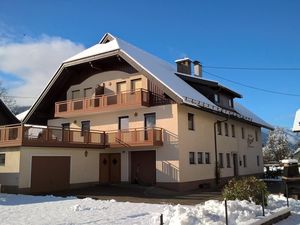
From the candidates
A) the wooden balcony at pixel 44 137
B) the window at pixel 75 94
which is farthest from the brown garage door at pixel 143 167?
the window at pixel 75 94

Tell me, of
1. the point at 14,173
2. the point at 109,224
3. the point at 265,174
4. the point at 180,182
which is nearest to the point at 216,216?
the point at 109,224

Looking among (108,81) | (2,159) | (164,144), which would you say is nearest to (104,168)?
(164,144)

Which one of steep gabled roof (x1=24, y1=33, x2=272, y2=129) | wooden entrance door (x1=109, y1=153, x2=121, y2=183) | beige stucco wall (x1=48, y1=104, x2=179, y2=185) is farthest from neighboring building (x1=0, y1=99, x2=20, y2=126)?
beige stucco wall (x1=48, y1=104, x2=179, y2=185)

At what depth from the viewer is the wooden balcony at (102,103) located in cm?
2512

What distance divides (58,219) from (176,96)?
1286cm

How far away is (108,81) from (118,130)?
13.9 feet

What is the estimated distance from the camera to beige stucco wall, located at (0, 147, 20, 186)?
22.0 meters

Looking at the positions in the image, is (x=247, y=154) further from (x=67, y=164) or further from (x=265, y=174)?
(x=67, y=164)

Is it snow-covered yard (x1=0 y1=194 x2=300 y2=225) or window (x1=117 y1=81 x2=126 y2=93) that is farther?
window (x1=117 y1=81 x2=126 y2=93)

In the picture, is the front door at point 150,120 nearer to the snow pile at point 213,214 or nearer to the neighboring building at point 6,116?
the neighboring building at point 6,116

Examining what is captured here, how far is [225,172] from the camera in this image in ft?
102

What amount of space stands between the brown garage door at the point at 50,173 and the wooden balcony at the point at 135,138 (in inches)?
140

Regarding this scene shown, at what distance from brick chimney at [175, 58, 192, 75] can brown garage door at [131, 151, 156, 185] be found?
948 cm

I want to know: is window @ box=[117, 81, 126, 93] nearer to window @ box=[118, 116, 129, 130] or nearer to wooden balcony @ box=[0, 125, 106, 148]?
window @ box=[118, 116, 129, 130]
